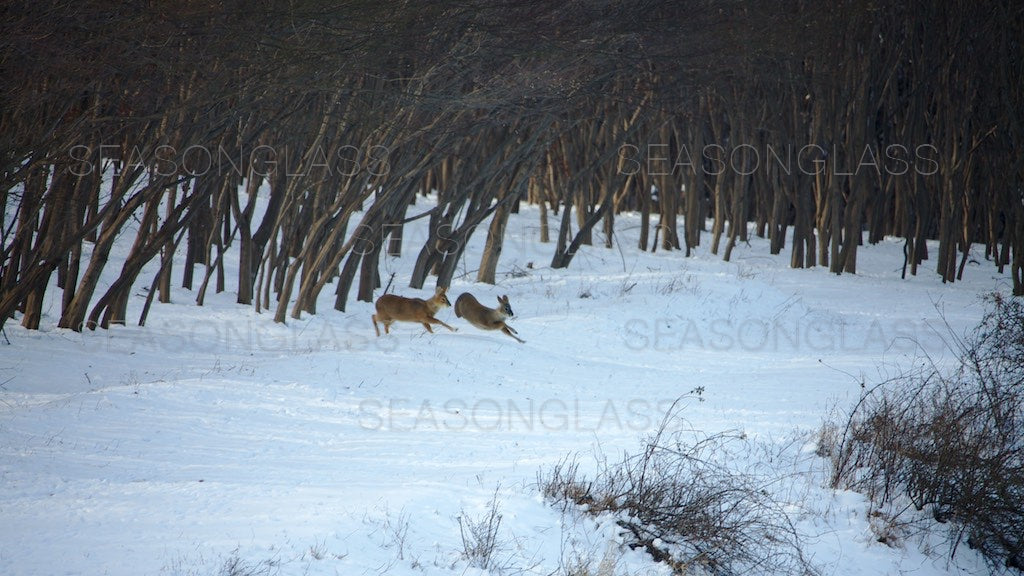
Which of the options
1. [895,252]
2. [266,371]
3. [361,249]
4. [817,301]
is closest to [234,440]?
[266,371]

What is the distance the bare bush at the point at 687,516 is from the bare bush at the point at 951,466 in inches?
71.0

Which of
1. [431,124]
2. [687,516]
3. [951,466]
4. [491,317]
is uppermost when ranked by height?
[431,124]

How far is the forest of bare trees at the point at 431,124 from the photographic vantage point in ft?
34.8

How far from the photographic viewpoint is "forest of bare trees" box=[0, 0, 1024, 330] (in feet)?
34.8

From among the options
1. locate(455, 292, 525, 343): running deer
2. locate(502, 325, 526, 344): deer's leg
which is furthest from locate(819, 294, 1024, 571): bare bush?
locate(455, 292, 525, 343): running deer

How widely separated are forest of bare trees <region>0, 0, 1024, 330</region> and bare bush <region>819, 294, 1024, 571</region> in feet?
23.9

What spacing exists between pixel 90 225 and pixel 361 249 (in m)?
6.97

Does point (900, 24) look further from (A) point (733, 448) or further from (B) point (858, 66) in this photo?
(A) point (733, 448)

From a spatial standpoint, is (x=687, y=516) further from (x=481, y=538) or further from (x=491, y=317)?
(x=491, y=317)

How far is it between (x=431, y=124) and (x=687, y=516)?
882 centimetres

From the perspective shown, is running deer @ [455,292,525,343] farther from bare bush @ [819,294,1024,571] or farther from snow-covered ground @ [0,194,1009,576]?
bare bush @ [819,294,1024,571]

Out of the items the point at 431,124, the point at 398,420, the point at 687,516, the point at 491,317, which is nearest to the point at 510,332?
the point at 491,317

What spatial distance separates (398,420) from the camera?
10391 mm

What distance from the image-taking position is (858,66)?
2572 centimetres
